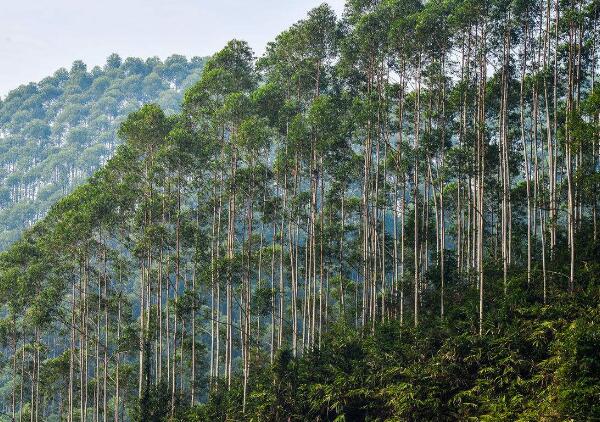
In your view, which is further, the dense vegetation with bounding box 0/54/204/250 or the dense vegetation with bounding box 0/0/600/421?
the dense vegetation with bounding box 0/54/204/250

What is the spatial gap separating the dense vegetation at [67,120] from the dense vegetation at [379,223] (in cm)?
6190

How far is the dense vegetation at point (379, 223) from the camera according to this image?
16094mm

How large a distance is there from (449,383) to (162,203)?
1634 centimetres

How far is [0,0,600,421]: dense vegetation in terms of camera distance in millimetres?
16094

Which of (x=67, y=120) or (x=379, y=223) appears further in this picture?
(x=67, y=120)

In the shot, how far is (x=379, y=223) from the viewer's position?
Result: 28359 millimetres

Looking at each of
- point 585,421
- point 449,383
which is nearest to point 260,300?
point 449,383

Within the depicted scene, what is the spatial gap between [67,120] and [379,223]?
103m

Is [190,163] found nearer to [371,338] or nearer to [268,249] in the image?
[268,249]

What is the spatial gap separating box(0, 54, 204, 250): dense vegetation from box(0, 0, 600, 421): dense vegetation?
61902 millimetres

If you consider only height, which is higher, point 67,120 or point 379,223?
point 67,120

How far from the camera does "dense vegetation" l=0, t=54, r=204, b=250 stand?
96.3m

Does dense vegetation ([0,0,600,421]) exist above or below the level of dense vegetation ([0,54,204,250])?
below

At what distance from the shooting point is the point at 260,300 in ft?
85.6
